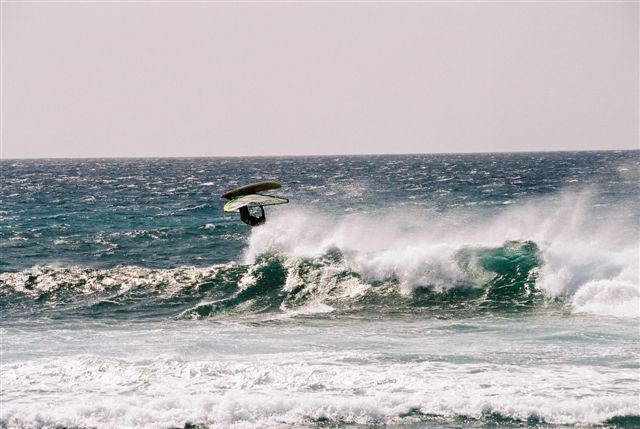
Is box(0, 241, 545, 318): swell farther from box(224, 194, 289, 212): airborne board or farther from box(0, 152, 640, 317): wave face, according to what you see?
box(224, 194, 289, 212): airborne board

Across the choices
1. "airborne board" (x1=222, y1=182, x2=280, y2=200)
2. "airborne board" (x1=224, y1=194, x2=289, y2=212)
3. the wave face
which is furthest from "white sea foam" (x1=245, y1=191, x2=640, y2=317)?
"airborne board" (x1=224, y1=194, x2=289, y2=212)

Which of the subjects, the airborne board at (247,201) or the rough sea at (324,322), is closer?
the rough sea at (324,322)

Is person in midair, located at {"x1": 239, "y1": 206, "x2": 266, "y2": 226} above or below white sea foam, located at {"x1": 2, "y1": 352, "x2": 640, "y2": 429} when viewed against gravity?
above

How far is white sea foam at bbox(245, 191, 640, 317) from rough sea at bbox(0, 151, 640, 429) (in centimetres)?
11

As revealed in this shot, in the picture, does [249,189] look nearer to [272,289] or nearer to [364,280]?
[272,289]

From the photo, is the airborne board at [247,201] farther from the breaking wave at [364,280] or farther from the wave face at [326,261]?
the wave face at [326,261]

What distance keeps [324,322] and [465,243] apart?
978cm

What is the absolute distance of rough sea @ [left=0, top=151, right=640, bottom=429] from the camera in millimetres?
14000

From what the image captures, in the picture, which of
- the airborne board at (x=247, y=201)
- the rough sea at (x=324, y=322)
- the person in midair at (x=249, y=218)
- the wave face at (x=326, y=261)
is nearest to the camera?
the rough sea at (x=324, y=322)

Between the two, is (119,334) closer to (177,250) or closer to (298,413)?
(298,413)

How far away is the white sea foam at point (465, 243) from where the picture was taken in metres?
24.2

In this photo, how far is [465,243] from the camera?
28.9m

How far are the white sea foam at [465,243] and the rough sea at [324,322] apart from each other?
11 cm

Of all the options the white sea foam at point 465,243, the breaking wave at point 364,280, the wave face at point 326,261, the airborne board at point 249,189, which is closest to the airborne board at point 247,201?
the airborne board at point 249,189
